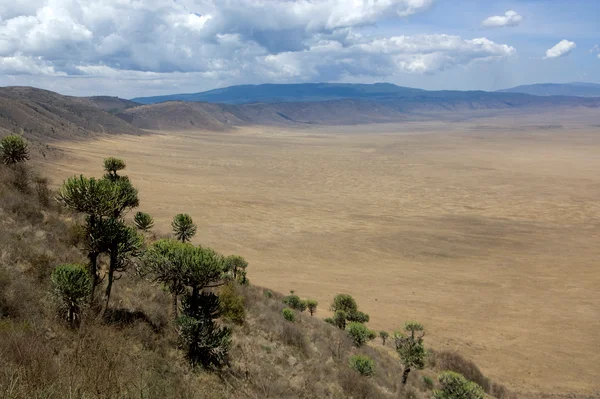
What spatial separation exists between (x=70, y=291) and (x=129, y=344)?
5.78 feet

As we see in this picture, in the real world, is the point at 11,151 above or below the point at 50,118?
below

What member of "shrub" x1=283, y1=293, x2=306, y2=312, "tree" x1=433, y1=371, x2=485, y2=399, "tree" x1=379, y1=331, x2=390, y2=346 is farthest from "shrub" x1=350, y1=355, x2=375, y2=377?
"shrub" x1=283, y1=293, x2=306, y2=312

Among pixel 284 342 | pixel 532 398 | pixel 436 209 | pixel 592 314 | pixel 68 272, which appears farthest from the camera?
pixel 436 209

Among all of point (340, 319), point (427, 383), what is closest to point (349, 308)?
point (340, 319)

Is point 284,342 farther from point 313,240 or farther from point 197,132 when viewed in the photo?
point 197,132

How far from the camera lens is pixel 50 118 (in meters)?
106

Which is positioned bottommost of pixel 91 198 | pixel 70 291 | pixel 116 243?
pixel 70 291

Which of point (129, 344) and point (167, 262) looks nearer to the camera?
point (129, 344)

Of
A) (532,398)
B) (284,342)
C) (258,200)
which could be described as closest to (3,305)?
(284,342)

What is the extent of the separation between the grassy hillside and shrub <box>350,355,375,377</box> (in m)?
0.31

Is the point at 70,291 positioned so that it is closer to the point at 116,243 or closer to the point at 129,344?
the point at 116,243

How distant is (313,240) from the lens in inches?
1624

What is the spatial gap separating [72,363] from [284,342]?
29.1 feet

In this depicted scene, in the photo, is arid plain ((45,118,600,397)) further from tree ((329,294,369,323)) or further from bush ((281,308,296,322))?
bush ((281,308,296,322))
